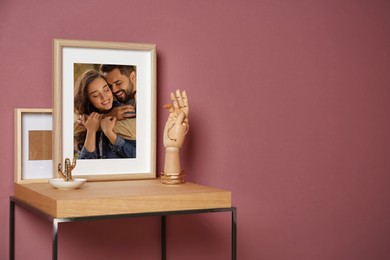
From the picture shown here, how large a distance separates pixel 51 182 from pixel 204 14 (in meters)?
1.17

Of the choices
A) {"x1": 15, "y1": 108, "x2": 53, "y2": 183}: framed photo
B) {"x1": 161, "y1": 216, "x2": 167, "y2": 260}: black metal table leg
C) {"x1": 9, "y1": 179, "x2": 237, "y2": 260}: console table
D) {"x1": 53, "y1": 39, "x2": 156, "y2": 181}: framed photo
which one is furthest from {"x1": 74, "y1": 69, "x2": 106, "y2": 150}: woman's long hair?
{"x1": 161, "y1": 216, "x2": 167, "y2": 260}: black metal table leg

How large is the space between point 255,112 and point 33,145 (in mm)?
1129

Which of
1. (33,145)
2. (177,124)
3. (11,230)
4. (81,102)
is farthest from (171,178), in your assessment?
(11,230)

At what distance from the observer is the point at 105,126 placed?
278 centimetres

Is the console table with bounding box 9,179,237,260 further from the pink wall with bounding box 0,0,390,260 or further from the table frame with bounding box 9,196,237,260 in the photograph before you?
the pink wall with bounding box 0,0,390,260

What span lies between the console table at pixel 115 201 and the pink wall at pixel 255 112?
0.42m

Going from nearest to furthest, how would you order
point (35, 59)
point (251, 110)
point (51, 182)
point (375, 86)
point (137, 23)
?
point (51, 182) < point (35, 59) < point (137, 23) < point (251, 110) < point (375, 86)

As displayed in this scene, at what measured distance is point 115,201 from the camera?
2213mm

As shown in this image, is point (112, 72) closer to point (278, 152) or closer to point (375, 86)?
point (278, 152)

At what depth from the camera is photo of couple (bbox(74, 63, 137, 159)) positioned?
8.92 ft

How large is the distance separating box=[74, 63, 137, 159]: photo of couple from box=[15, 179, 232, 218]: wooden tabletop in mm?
234

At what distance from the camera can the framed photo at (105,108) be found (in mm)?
2684

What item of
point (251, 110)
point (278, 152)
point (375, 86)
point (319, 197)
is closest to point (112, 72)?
point (251, 110)

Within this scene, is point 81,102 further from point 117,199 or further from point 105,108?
point 117,199
